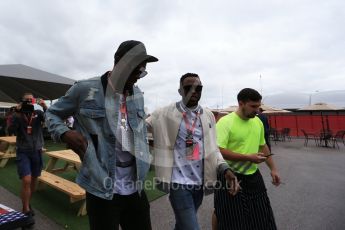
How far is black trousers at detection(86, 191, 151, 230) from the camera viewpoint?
68.2 inches

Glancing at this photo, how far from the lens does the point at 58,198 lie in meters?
5.14

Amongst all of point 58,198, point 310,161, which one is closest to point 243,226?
point 58,198

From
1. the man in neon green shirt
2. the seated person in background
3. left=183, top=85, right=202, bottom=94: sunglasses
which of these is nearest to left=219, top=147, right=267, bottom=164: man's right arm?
the man in neon green shirt

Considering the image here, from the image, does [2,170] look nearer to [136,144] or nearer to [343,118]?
[136,144]

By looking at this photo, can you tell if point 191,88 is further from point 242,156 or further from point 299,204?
point 299,204

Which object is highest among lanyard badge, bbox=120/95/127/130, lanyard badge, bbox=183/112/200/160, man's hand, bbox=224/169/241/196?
lanyard badge, bbox=120/95/127/130

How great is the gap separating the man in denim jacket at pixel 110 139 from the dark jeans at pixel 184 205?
0.61 metres

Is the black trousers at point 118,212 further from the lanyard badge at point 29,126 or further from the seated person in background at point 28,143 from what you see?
the lanyard badge at point 29,126

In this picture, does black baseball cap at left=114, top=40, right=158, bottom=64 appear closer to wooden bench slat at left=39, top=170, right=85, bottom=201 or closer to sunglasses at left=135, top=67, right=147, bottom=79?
sunglasses at left=135, top=67, right=147, bottom=79

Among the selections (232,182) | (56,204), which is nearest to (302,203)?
(232,182)

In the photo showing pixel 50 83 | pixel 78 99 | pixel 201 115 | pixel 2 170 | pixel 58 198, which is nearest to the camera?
pixel 78 99

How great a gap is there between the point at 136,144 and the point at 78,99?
465mm

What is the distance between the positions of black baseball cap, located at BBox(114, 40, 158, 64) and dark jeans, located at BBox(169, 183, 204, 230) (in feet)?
4.12

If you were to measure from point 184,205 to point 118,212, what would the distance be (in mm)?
847
